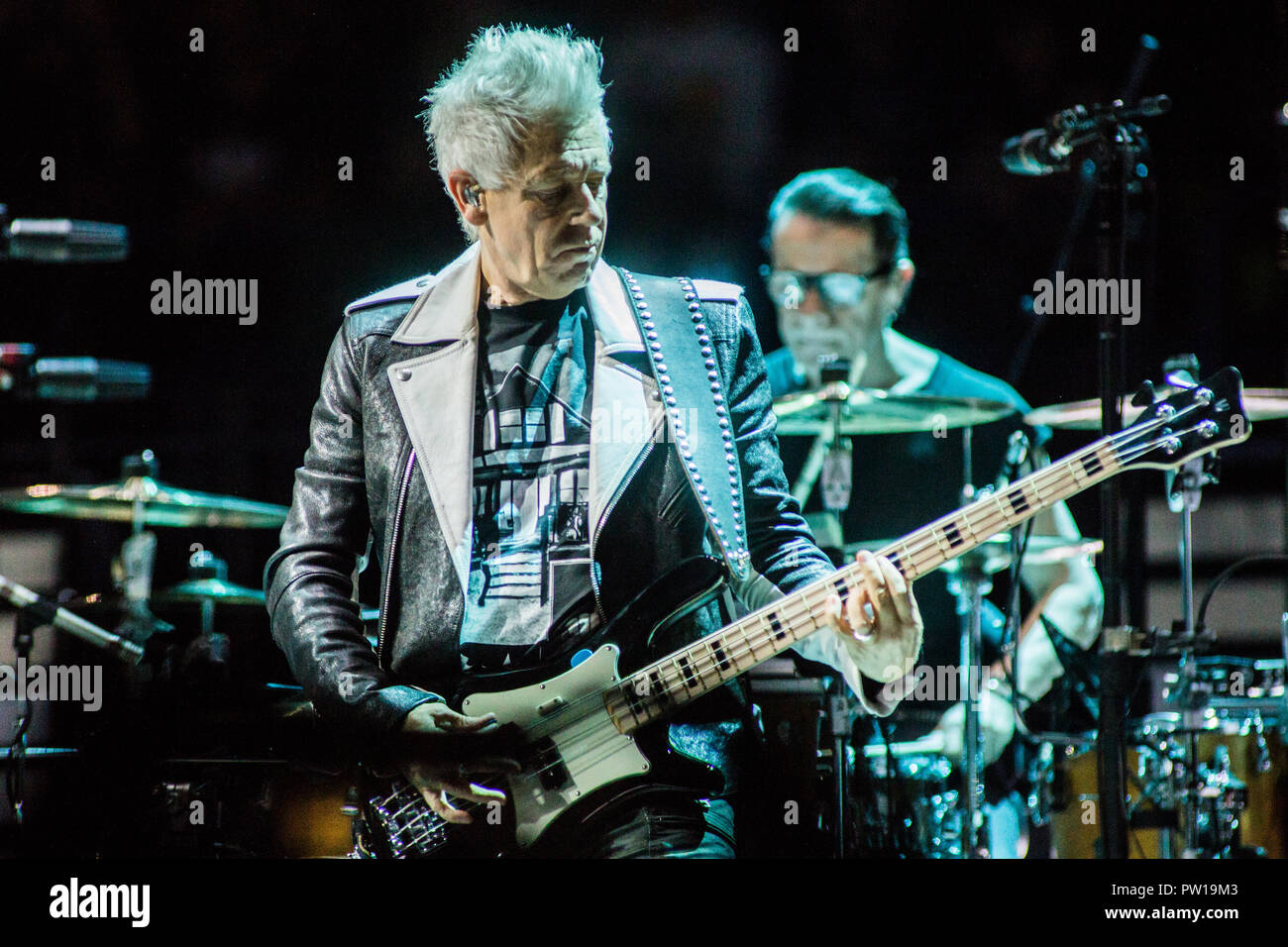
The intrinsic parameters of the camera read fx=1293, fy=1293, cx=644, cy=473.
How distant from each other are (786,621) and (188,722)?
1.32 meters

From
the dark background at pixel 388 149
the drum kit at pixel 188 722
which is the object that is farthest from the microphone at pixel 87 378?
the drum kit at pixel 188 722

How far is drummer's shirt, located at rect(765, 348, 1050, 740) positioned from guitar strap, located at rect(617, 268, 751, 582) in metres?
0.55

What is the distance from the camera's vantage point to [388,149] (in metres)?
2.94

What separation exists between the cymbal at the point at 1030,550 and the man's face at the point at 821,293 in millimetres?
481

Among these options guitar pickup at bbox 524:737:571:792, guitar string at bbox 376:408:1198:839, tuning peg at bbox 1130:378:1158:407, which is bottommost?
guitar pickup at bbox 524:737:571:792

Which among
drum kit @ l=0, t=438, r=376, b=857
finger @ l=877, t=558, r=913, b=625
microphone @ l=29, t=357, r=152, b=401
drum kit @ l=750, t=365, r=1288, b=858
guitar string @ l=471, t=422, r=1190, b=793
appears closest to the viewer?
finger @ l=877, t=558, r=913, b=625

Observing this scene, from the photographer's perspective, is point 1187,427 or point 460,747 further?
point 1187,427

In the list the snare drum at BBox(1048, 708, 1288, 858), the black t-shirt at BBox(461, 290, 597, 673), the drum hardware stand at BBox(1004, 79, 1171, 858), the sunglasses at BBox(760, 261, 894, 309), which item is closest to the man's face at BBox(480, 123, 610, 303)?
the black t-shirt at BBox(461, 290, 597, 673)

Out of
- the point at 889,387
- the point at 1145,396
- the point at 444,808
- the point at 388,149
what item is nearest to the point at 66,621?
the point at 444,808

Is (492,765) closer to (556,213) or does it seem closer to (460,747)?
(460,747)

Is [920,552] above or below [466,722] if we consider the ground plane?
above

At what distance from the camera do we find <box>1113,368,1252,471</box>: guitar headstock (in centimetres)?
249

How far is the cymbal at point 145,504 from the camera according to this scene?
3008 mm

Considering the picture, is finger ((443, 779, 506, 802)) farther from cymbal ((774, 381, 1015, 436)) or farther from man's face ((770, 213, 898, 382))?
man's face ((770, 213, 898, 382))
